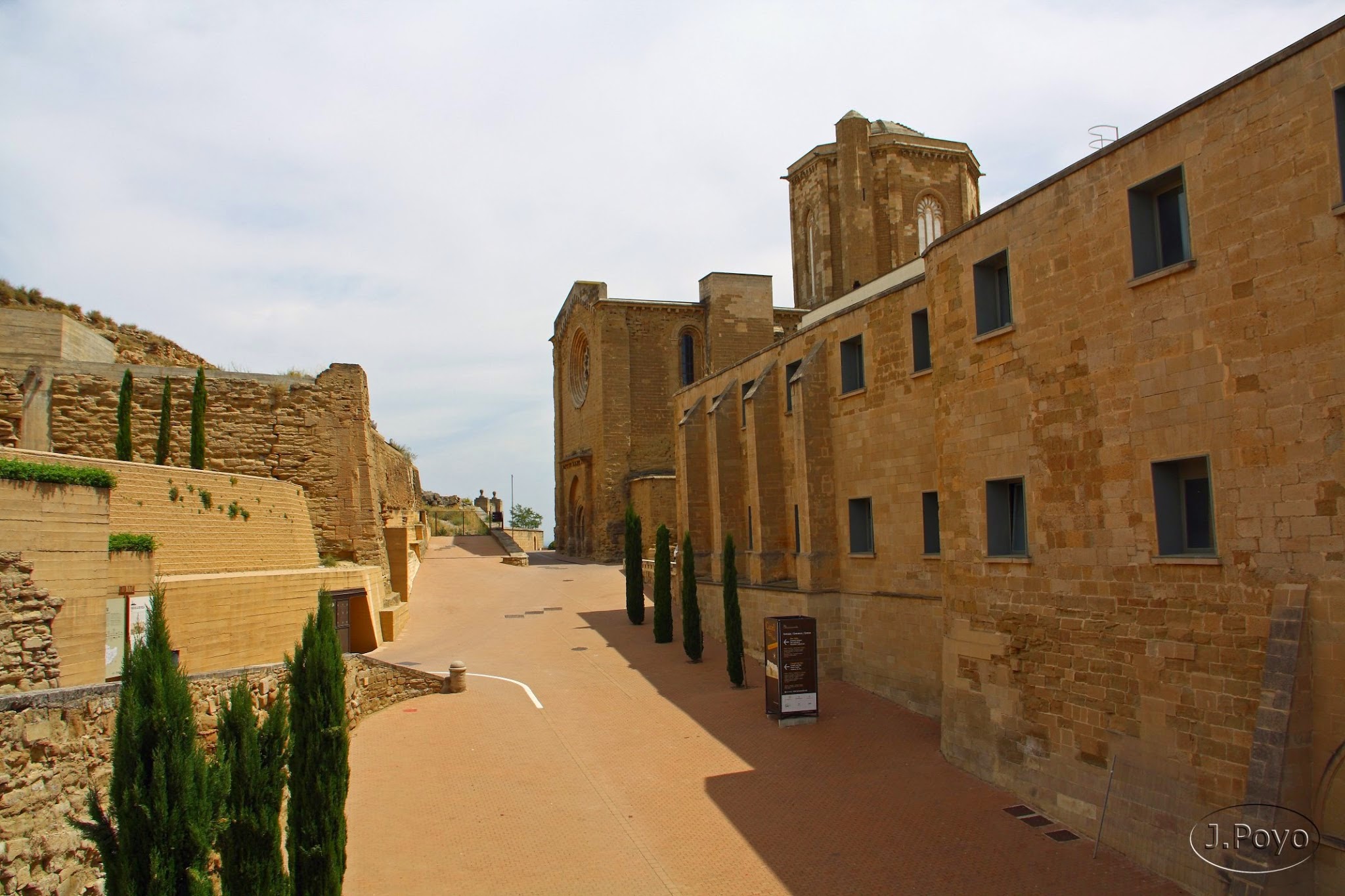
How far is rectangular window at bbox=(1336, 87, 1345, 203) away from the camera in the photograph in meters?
8.18

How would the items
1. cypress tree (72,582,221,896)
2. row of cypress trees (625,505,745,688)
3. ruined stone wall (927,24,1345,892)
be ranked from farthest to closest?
row of cypress trees (625,505,745,688)
ruined stone wall (927,24,1345,892)
cypress tree (72,582,221,896)

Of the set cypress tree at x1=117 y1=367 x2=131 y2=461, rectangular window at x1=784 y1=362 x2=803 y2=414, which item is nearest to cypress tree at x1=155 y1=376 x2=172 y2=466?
cypress tree at x1=117 y1=367 x2=131 y2=461

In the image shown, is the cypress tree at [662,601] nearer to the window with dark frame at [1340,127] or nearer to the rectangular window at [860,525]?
the rectangular window at [860,525]

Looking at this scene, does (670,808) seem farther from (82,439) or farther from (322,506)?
(82,439)

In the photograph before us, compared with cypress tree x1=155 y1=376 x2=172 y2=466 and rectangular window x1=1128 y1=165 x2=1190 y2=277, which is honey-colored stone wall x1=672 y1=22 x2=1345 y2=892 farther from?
cypress tree x1=155 y1=376 x2=172 y2=466

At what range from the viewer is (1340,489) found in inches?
319

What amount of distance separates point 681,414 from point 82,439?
1622 centimetres

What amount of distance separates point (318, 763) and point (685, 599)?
42.7ft

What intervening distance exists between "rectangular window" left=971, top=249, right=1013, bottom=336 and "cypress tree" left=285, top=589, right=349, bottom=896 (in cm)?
982

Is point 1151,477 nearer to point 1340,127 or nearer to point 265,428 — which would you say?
point 1340,127

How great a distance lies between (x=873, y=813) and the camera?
12.1m

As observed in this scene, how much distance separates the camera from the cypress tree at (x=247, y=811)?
755cm

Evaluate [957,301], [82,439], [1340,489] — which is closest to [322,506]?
[82,439]

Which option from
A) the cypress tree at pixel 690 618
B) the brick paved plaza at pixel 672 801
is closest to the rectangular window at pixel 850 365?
the brick paved plaza at pixel 672 801
